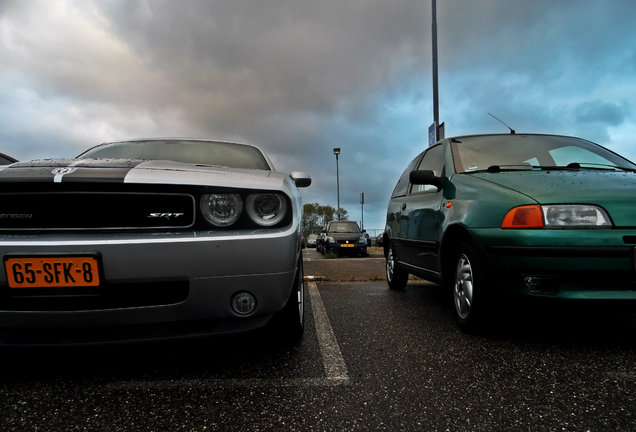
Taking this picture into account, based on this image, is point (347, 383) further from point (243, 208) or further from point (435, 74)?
point (435, 74)

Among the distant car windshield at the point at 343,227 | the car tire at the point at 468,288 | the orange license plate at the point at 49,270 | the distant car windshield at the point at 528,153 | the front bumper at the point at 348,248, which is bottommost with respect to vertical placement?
the front bumper at the point at 348,248

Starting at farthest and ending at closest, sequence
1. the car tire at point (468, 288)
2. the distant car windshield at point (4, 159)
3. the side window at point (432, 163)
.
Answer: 1. the distant car windshield at point (4, 159)
2. the side window at point (432, 163)
3. the car tire at point (468, 288)

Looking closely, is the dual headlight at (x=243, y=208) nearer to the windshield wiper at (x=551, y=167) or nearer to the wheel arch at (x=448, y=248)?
the wheel arch at (x=448, y=248)

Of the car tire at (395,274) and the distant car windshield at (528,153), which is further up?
the distant car windshield at (528,153)

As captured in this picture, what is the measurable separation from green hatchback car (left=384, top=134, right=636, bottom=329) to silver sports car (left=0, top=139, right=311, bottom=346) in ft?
3.95

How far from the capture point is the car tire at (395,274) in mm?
4086

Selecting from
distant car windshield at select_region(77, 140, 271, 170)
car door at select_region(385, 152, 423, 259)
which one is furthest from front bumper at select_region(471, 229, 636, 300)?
distant car windshield at select_region(77, 140, 271, 170)

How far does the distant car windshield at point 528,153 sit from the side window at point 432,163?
163 millimetres

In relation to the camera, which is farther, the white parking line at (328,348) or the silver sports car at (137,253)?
the white parking line at (328,348)

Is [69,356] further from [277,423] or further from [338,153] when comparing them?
[338,153]

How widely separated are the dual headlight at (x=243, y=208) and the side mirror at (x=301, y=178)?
1121mm

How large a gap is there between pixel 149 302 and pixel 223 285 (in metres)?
0.32

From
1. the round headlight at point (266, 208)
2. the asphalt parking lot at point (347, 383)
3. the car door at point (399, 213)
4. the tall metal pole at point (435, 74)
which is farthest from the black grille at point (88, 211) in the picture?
the tall metal pole at point (435, 74)

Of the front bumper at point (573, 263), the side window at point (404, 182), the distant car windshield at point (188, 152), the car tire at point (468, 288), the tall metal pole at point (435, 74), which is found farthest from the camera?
the tall metal pole at point (435, 74)
